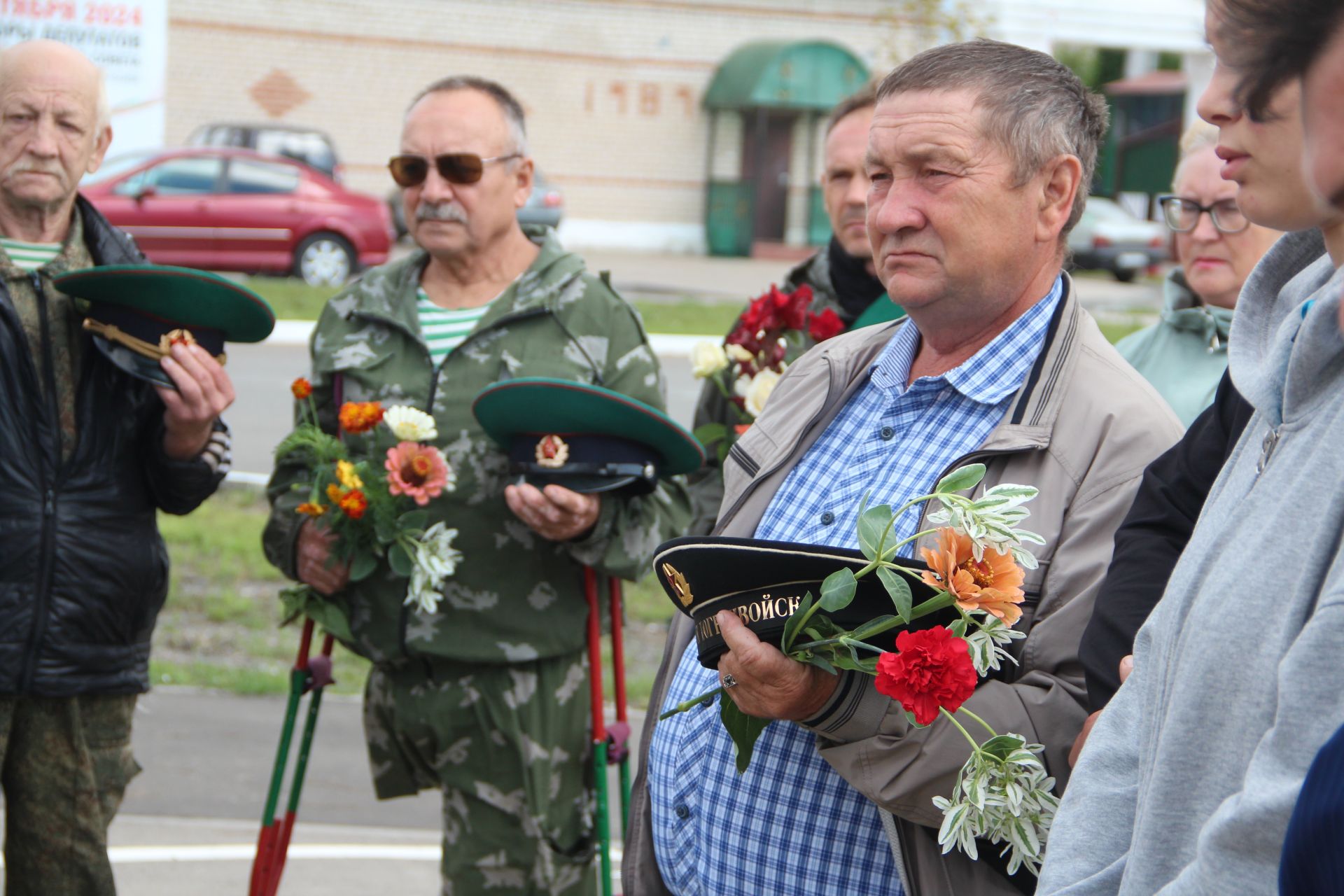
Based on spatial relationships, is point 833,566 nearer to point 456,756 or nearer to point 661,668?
point 661,668

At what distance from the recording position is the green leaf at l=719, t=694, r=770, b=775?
222 cm

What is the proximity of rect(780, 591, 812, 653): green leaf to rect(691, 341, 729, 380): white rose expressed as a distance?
5.50ft

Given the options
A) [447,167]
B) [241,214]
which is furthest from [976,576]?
[241,214]

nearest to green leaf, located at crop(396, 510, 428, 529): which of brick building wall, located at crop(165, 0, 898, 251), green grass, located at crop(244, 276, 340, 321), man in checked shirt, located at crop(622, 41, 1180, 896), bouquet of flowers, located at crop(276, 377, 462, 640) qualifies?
bouquet of flowers, located at crop(276, 377, 462, 640)

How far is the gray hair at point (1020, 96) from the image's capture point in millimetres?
2371

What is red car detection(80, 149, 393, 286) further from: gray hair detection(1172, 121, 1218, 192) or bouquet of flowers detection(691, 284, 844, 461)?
gray hair detection(1172, 121, 1218, 192)

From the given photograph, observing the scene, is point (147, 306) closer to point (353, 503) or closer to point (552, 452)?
point (353, 503)

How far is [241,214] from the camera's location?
17.5 m

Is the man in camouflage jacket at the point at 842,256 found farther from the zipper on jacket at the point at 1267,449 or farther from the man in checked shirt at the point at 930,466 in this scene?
the zipper on jacket at the point at 1267,449

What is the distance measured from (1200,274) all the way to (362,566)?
2.33 m

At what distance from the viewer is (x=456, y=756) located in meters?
3.63

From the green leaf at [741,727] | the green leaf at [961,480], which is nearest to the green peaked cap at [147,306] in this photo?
the green leaf at [741,727]

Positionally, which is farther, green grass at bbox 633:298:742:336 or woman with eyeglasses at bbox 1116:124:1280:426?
green grass at bbox 633:298:742:336

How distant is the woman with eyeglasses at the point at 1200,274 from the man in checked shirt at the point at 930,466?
1.22 meters
